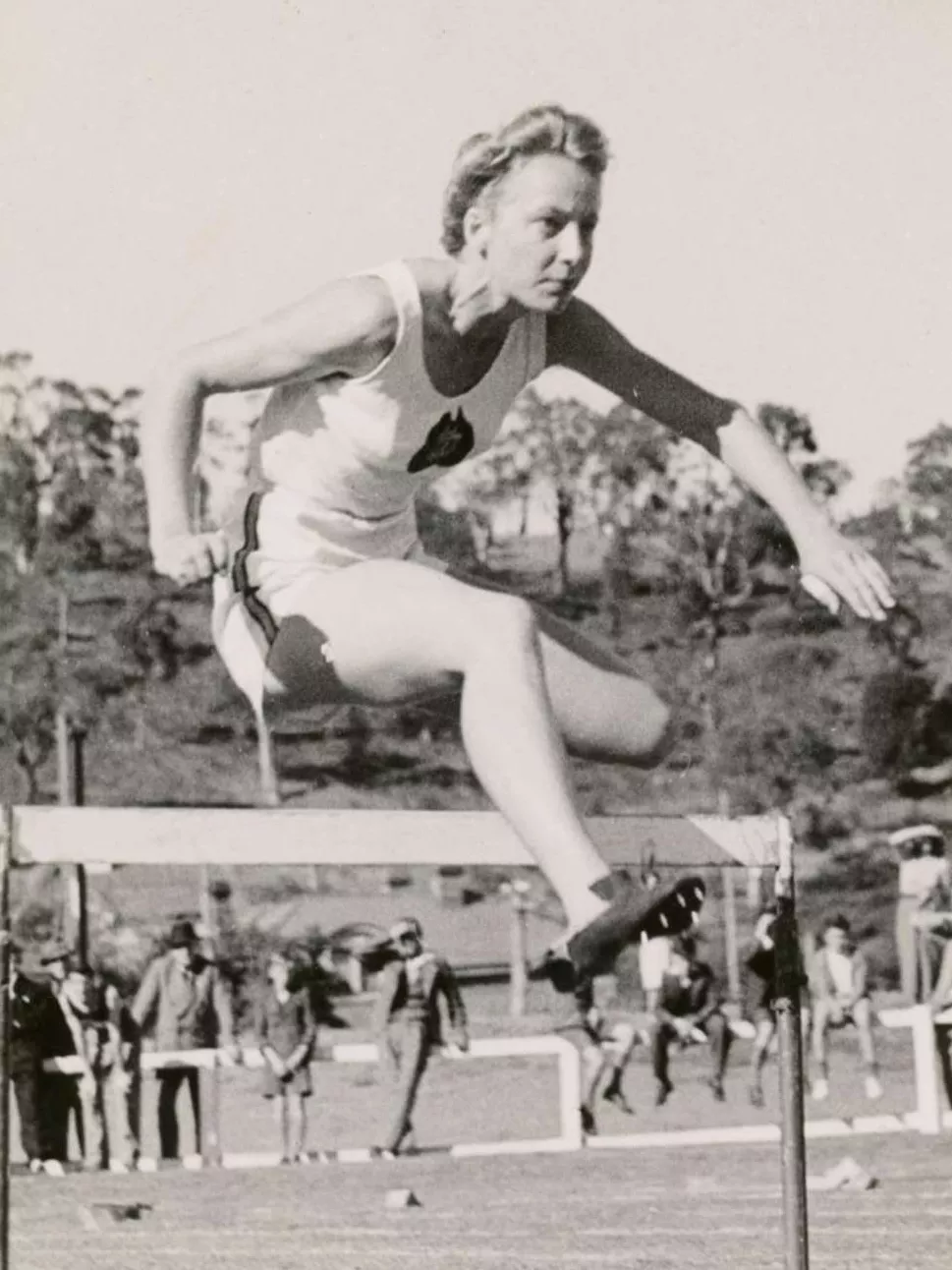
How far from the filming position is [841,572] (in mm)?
2863

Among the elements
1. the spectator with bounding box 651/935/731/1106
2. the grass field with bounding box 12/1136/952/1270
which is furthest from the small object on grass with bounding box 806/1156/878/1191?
the spectator with bounding box 651/935/731/1106

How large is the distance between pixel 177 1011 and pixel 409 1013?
47 centimetres

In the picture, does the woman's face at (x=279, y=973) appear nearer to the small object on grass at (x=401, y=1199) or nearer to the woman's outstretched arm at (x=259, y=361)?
the small object on grass at (x=401, y=1199)

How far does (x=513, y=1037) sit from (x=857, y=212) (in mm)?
2077

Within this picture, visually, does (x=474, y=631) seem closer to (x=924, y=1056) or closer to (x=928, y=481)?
(x=928, y=481)

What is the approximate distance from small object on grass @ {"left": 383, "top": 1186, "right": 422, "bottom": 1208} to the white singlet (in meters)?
1.63

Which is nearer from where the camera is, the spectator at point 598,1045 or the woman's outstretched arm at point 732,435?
the woman's outstretched arm at point 732,435

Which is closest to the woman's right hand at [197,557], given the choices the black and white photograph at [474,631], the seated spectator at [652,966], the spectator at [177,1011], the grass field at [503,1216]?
the black and white photograph at [474,631]

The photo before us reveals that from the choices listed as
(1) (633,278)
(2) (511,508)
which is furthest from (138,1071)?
(1) (633,278)

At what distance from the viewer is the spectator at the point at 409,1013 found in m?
4.96

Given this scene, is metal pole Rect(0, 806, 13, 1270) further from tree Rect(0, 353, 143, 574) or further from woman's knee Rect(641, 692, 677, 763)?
tree Rect(0, 353, 143, 574)

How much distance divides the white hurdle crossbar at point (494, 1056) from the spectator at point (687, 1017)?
20 cm

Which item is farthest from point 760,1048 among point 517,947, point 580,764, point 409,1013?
point 580,764

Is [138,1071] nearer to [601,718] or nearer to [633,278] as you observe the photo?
[633,278]
